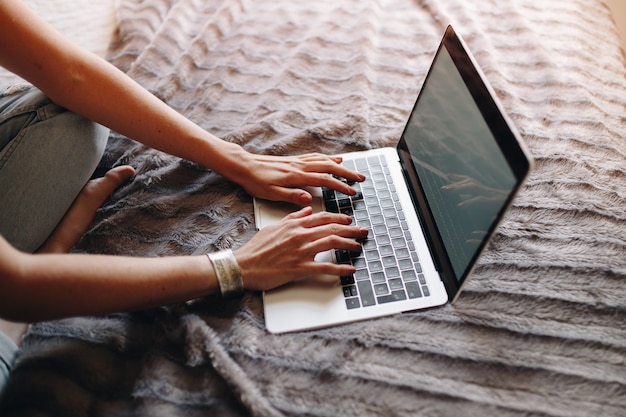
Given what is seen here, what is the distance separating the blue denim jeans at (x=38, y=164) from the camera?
0.76 metres

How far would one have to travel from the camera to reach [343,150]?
0.94 m

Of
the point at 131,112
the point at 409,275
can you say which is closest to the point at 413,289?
the point at 409,275

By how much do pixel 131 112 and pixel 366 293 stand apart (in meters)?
0.55

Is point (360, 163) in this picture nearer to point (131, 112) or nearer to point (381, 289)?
point (381, 289)

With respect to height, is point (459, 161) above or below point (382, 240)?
above

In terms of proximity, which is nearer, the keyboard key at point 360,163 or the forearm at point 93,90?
the forearm at point 93,90

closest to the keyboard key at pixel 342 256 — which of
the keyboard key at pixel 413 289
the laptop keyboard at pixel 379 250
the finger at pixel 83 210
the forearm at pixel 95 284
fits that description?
the laptop keyboard at pixel 379 250

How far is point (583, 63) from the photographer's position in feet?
3.50

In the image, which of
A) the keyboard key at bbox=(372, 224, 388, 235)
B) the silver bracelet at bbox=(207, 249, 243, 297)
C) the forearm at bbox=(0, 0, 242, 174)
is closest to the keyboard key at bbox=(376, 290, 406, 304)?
the keyboard key at bbox=(372, 224, 388, 235)

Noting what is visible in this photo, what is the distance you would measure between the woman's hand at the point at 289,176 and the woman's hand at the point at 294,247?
0.22 feet

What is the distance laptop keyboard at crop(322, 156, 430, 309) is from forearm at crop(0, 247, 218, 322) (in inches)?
9.0

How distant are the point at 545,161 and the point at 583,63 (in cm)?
37

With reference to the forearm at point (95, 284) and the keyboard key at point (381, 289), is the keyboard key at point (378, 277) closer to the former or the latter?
the keyboard key at point (381, 289)

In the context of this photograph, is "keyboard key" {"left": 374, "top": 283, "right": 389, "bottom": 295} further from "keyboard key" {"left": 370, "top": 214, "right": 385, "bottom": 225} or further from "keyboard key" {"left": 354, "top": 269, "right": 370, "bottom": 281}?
"keyboard key" {"left": 370, "top": 214, "right": 385, "bottom": 225}
